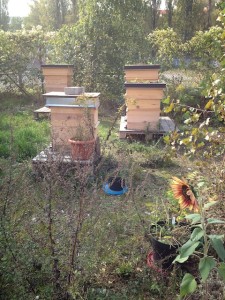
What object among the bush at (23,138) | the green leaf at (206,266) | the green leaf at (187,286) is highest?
the green leaf at (206,266)

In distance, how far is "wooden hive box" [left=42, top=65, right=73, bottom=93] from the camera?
7738 millimetres

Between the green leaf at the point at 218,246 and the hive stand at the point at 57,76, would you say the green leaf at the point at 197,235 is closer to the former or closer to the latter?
the green leaf at the point at 218,246

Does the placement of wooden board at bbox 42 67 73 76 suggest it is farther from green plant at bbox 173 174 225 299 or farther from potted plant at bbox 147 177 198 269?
green plant at bbox 173 174 225 299

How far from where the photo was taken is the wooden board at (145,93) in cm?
559

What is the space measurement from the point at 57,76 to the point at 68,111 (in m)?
3.86

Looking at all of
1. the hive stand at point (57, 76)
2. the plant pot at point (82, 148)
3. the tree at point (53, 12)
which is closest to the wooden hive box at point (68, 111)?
the plant pot at point (82, 148)

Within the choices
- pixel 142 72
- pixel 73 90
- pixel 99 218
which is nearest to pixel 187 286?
pixel 99 218

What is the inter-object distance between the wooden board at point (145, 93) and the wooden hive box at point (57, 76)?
266 cm

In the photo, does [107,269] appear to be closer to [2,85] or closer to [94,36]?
[94,36]

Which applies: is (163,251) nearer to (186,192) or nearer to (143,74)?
(186,192)

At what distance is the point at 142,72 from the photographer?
7.23 meters

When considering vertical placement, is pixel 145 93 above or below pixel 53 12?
below

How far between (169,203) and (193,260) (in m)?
0.83

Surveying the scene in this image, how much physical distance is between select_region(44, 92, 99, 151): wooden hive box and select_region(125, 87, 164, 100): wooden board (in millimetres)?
1467
